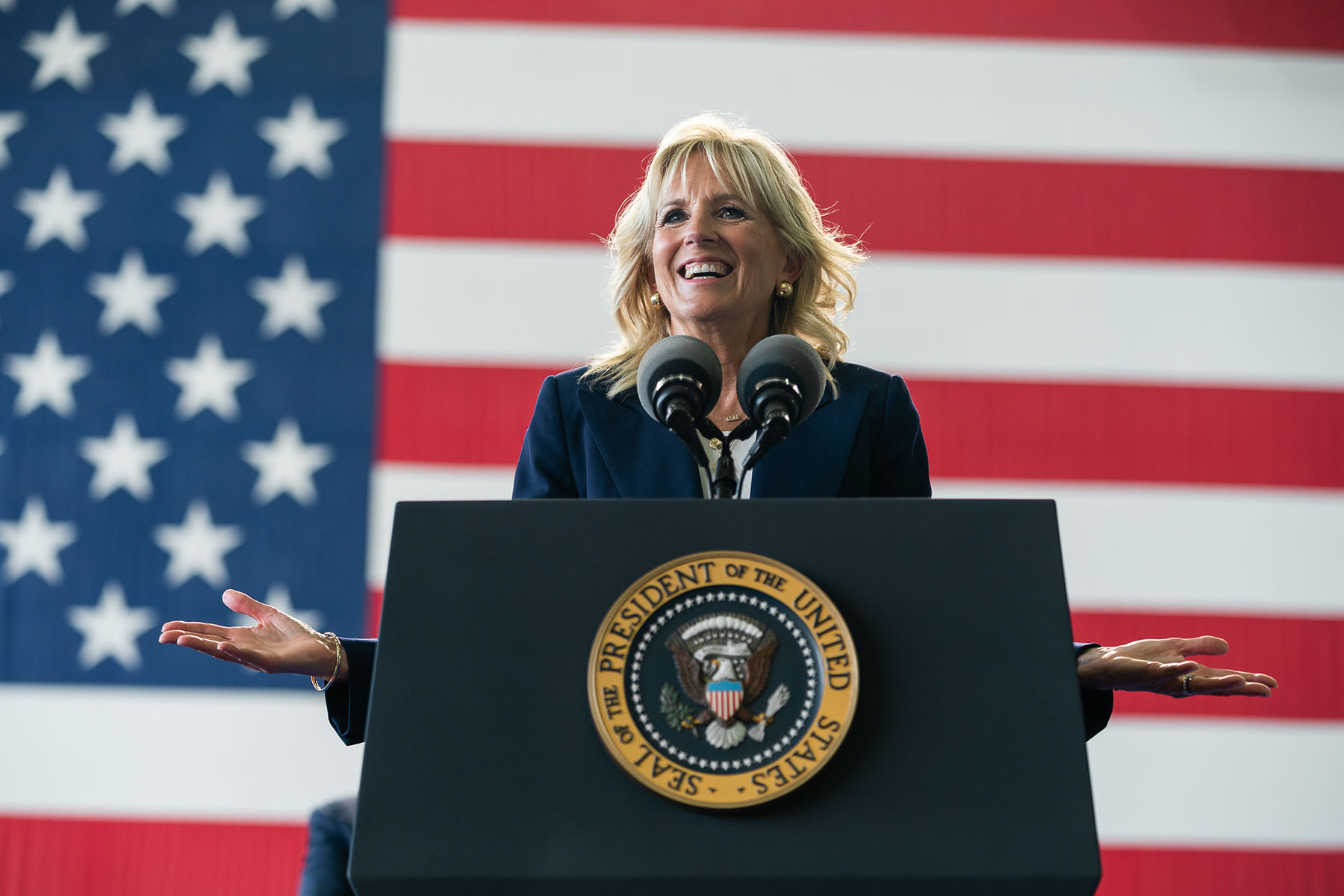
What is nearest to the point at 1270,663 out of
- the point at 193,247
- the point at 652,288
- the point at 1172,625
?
the point at 1172,625

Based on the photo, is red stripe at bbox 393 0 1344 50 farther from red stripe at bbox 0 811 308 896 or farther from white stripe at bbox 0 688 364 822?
red stripe at bbox 0 811 308 896

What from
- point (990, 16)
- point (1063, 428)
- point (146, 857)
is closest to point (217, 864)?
point (146, 857)

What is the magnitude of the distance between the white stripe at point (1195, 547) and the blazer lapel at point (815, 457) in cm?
160

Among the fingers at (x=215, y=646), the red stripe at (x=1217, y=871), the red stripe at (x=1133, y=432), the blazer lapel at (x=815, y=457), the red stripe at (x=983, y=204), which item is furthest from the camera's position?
the red stripe at (x=983, y=204)

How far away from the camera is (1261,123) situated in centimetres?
300

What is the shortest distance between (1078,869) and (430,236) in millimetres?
2551

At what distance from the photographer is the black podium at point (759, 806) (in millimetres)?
728

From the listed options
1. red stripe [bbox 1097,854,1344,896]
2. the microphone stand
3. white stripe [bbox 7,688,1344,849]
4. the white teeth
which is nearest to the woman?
the white teeth

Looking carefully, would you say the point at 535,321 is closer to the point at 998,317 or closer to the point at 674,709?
the point at 998,317

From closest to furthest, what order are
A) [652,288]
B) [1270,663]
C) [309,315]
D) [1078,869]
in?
[1078,869] < [652,288] < [1270,663] < [309,315]

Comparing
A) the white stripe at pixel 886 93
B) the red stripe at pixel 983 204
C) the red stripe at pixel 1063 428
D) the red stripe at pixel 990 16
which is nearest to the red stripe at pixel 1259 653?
the red stripe at pixel 1063 428

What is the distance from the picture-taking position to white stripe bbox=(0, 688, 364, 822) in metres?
2.76

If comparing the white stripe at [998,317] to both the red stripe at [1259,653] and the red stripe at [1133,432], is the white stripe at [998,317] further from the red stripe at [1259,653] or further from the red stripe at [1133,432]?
the red stripe at [1259,653]

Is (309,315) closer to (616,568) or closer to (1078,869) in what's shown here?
(616,568)
